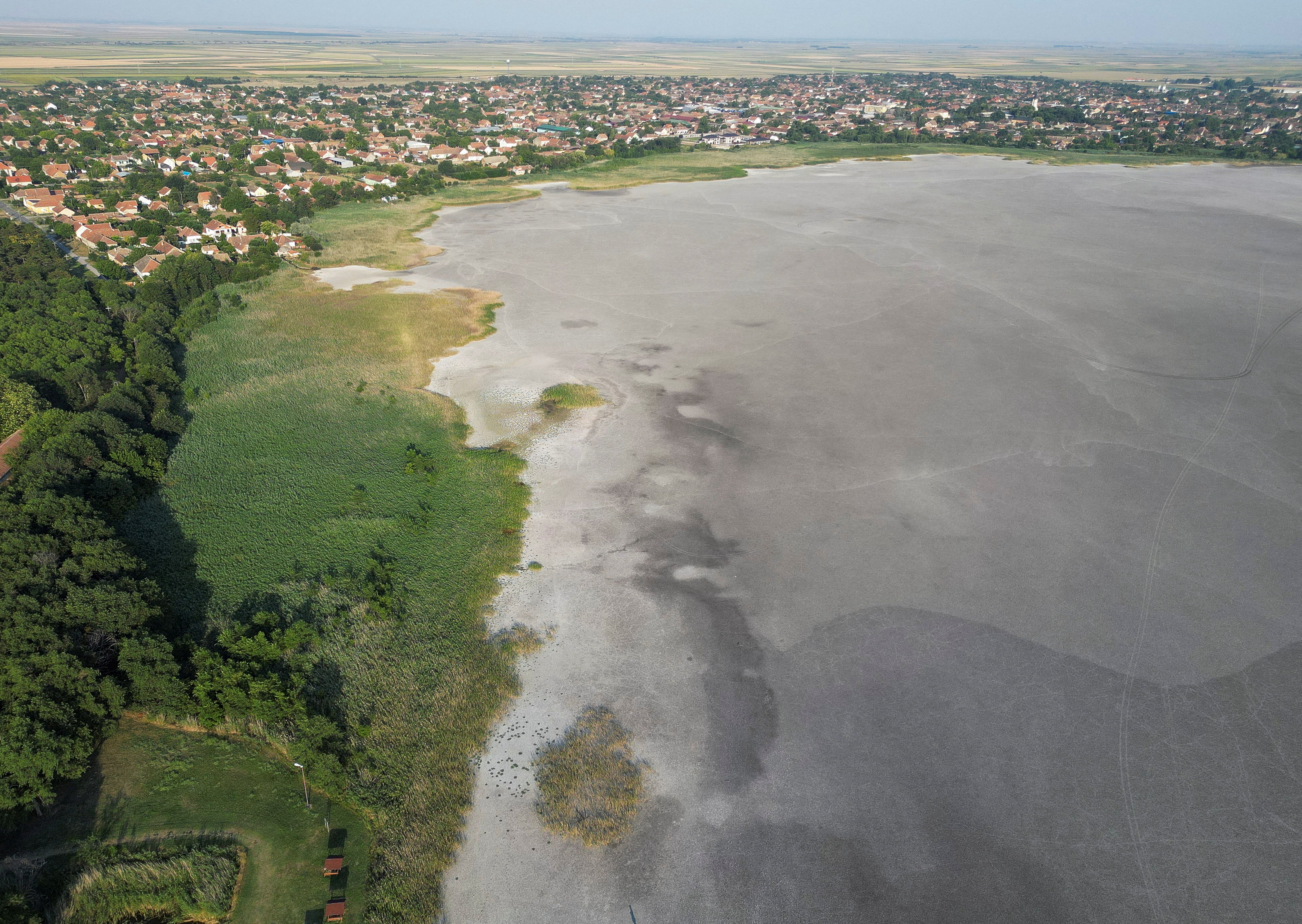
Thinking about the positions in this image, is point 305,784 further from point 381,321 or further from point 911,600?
point 381,321

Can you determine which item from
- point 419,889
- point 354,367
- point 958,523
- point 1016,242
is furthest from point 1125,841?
point 1016,242

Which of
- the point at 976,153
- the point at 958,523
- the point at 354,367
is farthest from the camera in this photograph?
the point at 976,153

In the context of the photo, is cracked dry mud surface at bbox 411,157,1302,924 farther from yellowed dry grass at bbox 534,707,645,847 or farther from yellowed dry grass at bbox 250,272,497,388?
yellowed dry grass at bbox 250,272,497,388

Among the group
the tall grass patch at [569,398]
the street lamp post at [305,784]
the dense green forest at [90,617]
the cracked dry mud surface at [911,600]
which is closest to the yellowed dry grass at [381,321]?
the cracked dry mud surface at [911,600]

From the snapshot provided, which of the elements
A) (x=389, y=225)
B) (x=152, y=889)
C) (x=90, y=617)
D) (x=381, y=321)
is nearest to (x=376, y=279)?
(x=381, y=321)

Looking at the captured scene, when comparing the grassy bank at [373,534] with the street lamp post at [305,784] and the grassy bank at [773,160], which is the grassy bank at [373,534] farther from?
the grassy bank at [773,160]

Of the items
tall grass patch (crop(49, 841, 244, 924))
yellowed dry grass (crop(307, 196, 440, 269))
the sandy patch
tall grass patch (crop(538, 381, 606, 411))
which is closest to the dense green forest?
tall grass patch (crop(49, 841, 244, 924))

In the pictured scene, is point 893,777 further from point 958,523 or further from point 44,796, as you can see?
point 44,796
